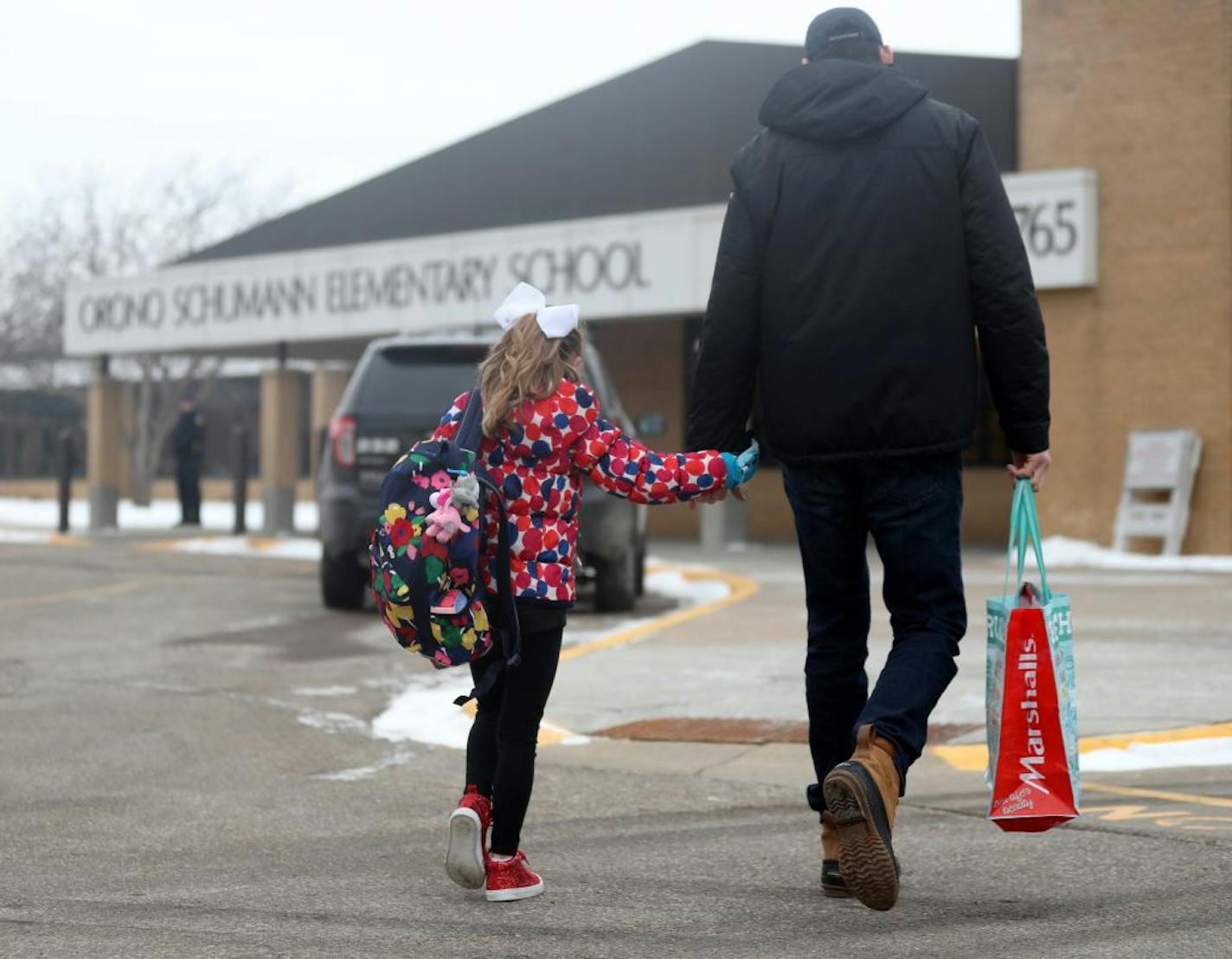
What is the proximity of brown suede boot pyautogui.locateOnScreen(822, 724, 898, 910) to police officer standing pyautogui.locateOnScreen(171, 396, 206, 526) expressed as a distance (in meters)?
21.8

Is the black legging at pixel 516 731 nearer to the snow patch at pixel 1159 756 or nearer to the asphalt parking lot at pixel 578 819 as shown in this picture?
the asphalt parking lot at pixel 578 819

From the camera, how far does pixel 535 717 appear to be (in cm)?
474

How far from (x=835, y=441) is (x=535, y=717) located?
1009mm

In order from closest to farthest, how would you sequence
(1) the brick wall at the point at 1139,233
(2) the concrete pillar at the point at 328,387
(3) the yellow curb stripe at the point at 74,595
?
(3) the yellow curb stripe at the point at 74,595
(1) the brick wall at the point at 1139,233
(2) the concrete pillar at the point at 328,387

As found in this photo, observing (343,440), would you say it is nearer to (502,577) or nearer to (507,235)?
(502,577)

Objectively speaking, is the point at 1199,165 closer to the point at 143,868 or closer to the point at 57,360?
the point at 143,868

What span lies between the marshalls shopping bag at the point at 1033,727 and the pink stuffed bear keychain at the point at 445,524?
1264mm

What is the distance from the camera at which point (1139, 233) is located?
18297 millimetres

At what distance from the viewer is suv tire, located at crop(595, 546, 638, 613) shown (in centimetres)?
1219

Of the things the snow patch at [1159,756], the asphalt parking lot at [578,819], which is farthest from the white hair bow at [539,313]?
the snow patch at [1159,756]

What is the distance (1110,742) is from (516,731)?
284cm

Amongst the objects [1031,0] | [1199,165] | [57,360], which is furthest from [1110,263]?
[57,360]

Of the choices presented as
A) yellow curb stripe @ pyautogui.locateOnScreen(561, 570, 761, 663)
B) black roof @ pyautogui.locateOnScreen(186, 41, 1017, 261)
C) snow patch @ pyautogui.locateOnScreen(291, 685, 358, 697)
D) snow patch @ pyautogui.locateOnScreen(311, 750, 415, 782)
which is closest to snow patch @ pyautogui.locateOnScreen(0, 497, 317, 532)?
black roof @ pyautogui.locateOnScreen(186, 41, 1017, 261)

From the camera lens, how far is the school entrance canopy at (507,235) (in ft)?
68.8
